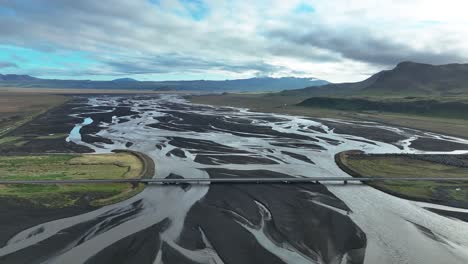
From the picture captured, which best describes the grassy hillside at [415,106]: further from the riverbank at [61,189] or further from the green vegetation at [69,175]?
the green vegetation at [69,175]

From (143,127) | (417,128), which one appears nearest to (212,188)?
(143,127)

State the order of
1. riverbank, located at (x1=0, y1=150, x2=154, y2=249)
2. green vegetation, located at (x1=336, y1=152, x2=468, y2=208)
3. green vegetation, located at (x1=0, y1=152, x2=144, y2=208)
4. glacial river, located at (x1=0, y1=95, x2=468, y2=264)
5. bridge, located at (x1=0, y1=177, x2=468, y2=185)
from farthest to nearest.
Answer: bridge, located at (x1=0, y1=177, x2=468, y2=185) < green vegetation, located at (x1=336, y1=152, x2=468, y2=208) < green vegetation, located at (x1=0, y1=152, x2=144, y2=208) < riverbank, located at (x1=0, y1=150, x2=154, y2=249) < glacial river, located at (x1=0, y1=95, x2=468, y2=264)

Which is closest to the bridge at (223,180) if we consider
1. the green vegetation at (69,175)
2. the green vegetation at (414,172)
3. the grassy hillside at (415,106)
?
the green vegetation at (69,175)

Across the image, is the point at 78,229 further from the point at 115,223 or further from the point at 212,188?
the point at 212,188

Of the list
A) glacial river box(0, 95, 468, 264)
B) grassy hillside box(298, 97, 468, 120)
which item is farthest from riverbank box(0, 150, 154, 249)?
grassy hillside box(298, 97, 468, 120)

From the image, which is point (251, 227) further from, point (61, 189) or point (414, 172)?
point (414, 172)

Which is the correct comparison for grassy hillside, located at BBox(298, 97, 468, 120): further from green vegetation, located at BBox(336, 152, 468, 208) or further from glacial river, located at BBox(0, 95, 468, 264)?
glacial river, located at BBox(0, 95, 468, 264)
